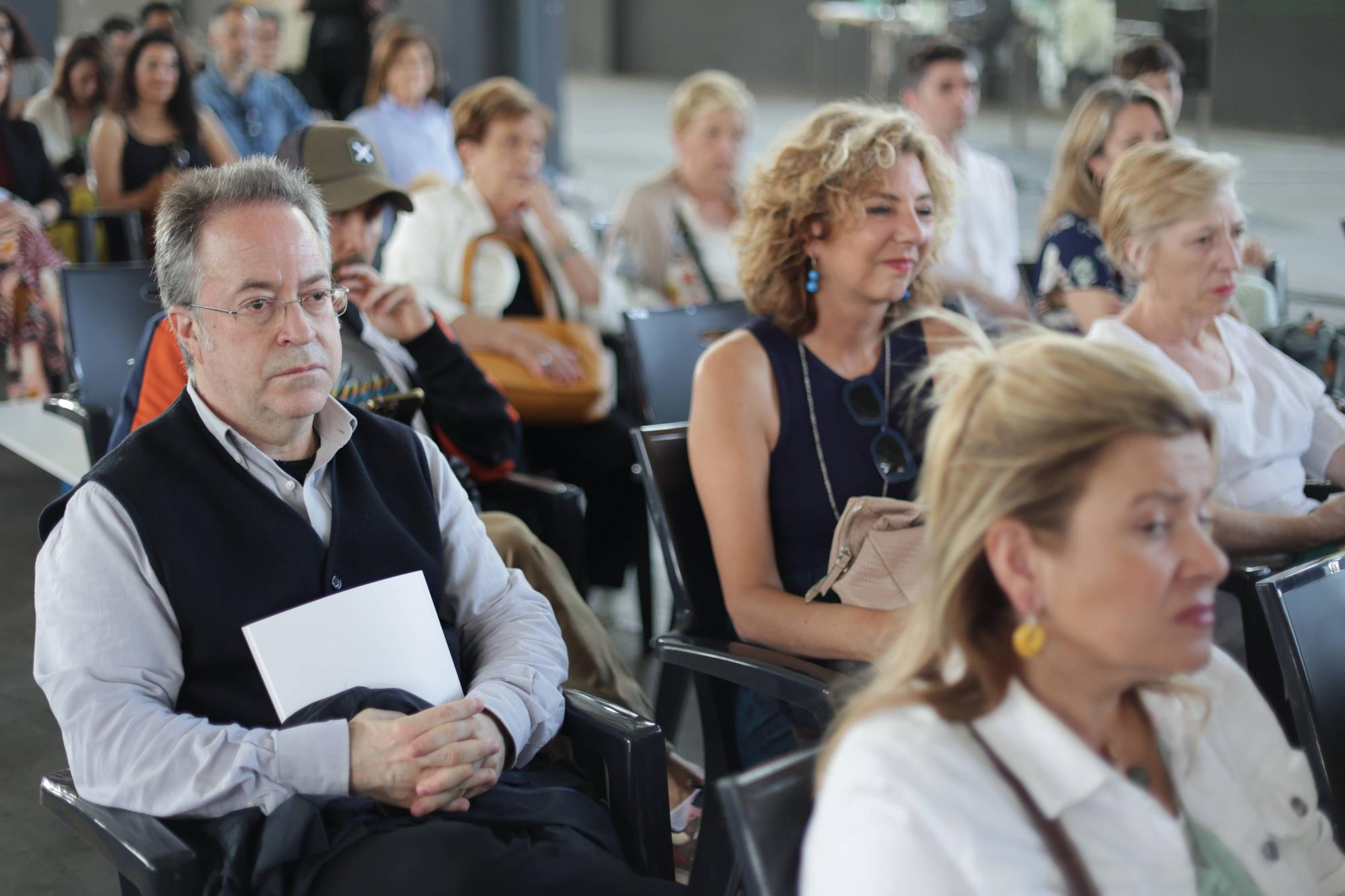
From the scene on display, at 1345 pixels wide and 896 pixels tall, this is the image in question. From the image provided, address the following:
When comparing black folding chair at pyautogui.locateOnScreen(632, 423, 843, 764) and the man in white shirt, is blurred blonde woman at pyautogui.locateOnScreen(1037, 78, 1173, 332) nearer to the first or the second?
the man in white shirt

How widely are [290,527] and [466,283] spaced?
1.99m

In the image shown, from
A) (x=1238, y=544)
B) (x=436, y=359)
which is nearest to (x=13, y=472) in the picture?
(x=436, y=359)

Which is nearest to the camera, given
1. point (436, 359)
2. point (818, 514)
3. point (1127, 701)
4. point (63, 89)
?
point (1127, 701)

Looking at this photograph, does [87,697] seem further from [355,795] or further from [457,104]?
[457,104]

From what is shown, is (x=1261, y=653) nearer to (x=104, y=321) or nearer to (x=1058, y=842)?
(x=1058, y=842)

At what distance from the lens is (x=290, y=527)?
5.49ft

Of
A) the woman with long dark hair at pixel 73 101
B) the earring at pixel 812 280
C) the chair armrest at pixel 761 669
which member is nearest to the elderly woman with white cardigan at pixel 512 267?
the earring at pixel 812 280

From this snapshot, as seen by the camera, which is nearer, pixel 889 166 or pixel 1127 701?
pixel 1127 701

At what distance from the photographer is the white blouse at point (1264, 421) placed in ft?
8.09

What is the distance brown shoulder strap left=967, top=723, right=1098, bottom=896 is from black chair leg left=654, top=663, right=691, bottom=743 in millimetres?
1492

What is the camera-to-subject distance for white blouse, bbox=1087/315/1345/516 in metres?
2.46

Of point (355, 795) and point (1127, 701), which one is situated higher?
point (1127, 701)

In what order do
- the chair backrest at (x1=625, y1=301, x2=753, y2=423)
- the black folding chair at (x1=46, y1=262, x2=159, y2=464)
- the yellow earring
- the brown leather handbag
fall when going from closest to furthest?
the yellow earring → the chair backrest at (x1=625, y1=301, x2=753, y2=423) → the black folding chair at (x1=46, y1=262, x2=159, y2=464) → the brown leather handbag

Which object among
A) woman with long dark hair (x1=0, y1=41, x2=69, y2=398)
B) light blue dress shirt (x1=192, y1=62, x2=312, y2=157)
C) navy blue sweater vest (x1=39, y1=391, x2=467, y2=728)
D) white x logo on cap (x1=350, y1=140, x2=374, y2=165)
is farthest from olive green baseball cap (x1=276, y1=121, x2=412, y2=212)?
light blue dress shirt (x1=192, y1=62, x2=312, y2=157)
